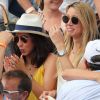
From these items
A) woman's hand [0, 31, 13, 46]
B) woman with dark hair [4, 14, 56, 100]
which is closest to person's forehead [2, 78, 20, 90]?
woman's hand [0, 31, 13, 46]

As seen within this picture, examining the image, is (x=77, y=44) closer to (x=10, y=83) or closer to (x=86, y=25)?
(x=86, y=25)

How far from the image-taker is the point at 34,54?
4715 mm

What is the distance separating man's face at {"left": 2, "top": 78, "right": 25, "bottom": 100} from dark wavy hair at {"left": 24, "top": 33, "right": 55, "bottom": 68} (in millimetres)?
771

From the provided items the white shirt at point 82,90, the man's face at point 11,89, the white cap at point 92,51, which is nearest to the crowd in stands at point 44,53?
the man's face at point 11,89

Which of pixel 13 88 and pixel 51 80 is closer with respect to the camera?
pixel 13 88

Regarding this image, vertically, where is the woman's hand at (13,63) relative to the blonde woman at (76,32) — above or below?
below

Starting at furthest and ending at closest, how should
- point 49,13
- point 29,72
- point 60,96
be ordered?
point 49,13 < point 29,72 < point 60,96

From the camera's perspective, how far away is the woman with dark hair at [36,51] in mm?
4547

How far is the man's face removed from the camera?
3797mm

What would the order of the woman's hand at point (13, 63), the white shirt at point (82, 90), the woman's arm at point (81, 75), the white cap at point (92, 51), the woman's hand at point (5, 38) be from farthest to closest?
the woman's hand at point (13, 63), the woman's hand at point (5, 38), the white cap at point (92, 51), the woman's arm at point (81, 75), the white shirt at point (82, 90)

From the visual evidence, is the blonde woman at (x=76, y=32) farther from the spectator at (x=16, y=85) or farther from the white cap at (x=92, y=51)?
the white cap at (x=92, y=51)

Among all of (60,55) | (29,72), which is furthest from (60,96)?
(29,72)

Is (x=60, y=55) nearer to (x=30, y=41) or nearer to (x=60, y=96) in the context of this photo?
(x=30, y=41)

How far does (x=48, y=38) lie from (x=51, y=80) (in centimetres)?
54
